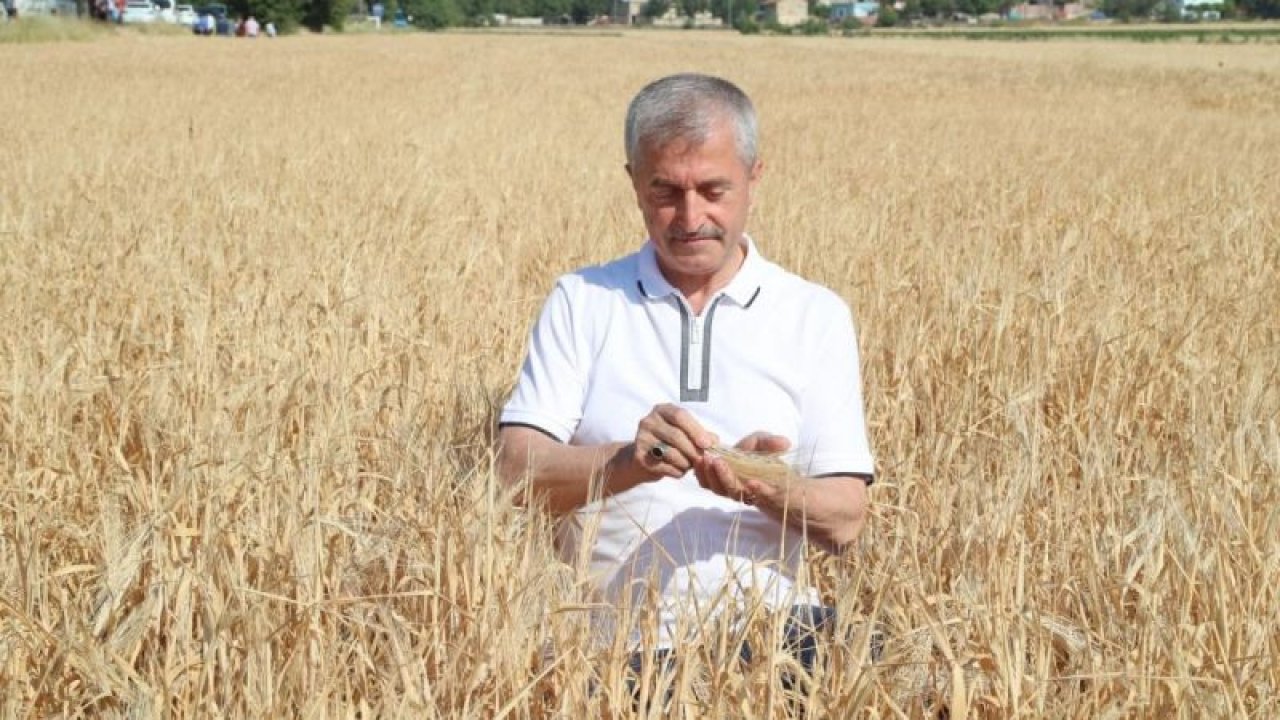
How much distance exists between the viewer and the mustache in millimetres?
2174

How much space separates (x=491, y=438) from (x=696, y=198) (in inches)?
31.5

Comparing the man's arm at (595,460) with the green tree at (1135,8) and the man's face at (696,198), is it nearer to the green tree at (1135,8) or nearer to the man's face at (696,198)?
the man's face at (696,198)

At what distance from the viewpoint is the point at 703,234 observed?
2.18 meters

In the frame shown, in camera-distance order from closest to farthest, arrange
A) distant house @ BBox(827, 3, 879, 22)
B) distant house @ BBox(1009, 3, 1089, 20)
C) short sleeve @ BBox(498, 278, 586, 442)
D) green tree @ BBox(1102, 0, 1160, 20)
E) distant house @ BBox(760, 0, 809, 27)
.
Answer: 1. short sleeve @ BBox(498, 278, 586, 442)
2. distant house @ BBox(760, 0, 809, 27)
3. green tree @ BBox(1102, 0, 1160, 20)
4. distant house @ BBox(1009, 3, 1089, 20)
5. distant house @ BBox(827, 3, 879, 22)

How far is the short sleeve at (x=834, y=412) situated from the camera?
215 cm

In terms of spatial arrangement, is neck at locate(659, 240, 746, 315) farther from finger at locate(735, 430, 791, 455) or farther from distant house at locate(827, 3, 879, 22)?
→ distant house at locate(827, 3, 879, 22)

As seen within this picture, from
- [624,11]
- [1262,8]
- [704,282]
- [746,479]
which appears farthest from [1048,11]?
[746,479]

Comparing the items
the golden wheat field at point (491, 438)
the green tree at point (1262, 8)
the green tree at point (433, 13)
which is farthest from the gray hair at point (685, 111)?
the green tree at point (1262, 8)

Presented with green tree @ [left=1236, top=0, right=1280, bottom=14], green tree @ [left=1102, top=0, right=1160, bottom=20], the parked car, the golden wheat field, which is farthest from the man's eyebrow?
green tree @ [left=1102, top=0, right=1160, bottom=20]

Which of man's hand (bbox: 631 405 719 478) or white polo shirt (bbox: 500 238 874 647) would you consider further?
white polo shirt (bbox: 500 238 874 647)

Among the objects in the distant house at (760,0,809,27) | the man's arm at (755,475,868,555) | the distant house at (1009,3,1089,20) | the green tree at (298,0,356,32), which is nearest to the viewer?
the man's arm at (755,475,868,555)

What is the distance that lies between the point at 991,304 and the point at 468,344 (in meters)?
1.46

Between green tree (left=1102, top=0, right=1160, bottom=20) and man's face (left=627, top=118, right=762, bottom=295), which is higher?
man's face (left=627, top=118, right=762, bottom=295)

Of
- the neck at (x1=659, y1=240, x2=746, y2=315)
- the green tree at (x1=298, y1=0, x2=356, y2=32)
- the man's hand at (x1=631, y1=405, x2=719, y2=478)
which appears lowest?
the green tree at (x1=298, y1=0, x2=356, y2=32)
